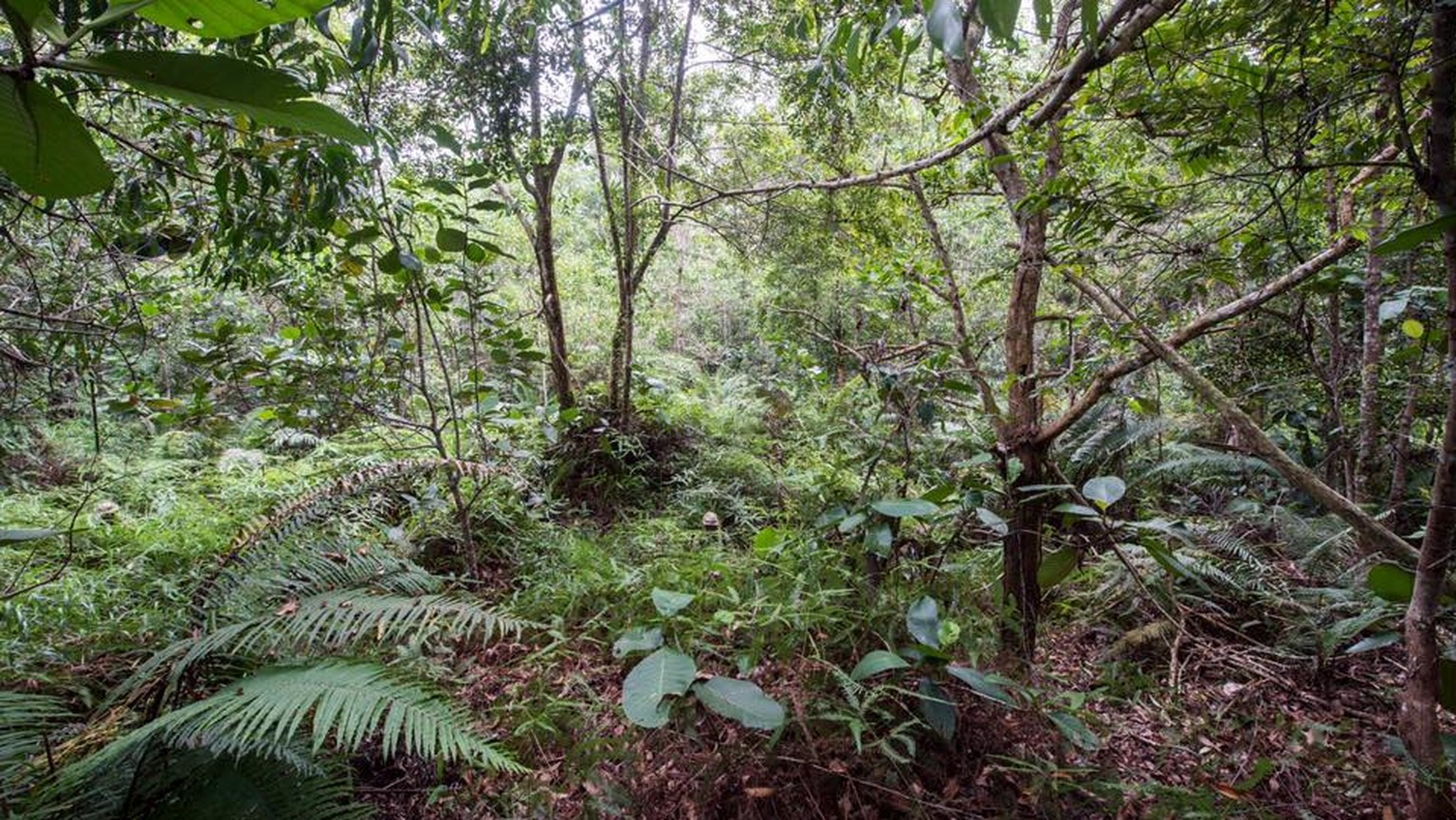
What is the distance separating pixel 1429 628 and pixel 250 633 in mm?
2541

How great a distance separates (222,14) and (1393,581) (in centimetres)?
187

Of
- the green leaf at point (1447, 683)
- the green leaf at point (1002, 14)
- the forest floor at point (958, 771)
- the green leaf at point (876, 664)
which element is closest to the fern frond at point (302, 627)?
the forest floor at point (958, 771)

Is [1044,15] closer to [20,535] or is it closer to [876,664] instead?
[20,535]

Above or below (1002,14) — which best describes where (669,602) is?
below

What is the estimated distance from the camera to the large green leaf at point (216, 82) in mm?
302

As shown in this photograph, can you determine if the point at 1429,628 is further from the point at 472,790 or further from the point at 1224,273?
the point at 472,790

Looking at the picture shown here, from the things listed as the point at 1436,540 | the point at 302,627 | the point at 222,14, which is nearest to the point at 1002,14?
the point at 222,14

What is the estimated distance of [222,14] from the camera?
0.34 m

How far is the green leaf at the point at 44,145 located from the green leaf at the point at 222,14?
7cm

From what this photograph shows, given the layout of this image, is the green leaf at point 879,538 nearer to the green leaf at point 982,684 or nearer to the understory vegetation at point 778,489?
the understory vegetation at point 778,489

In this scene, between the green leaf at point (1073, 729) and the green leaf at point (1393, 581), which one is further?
the green leaf at point (1073, 729)

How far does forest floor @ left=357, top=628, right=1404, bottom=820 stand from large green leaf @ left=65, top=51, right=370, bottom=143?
1559 millimetres

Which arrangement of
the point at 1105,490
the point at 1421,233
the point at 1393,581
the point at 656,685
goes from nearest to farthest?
the point at 1421,233 < the point at 1393,581 < the point at 656,685 < the point at 1105,490

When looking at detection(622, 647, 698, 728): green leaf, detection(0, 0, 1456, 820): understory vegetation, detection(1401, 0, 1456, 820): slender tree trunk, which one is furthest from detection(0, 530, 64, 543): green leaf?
detection(1401, 0, 1456, 820): slender tree trunk
